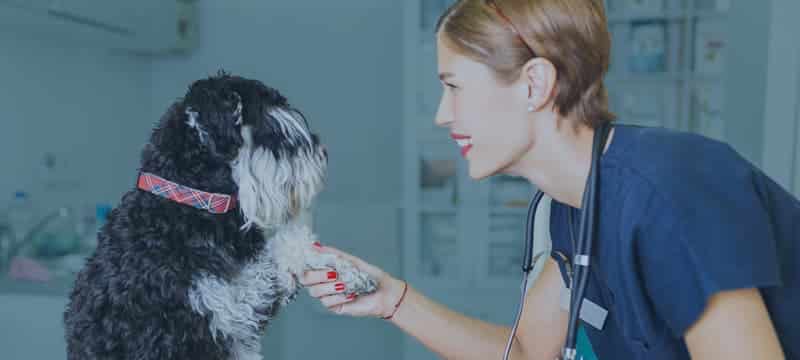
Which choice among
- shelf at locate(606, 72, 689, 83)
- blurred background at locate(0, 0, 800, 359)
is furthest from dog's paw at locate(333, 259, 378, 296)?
shelf at locate(606, 72, 689, 83)

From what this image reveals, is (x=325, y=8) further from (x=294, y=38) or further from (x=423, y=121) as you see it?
(x=423, y=121)

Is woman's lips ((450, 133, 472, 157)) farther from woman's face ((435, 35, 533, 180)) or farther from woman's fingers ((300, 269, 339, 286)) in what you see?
woman's fingers ((300, 269, 339, 286))

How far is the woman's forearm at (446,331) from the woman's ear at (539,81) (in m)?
0.48

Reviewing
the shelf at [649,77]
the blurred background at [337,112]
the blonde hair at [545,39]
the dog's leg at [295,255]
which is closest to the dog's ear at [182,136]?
the dog's leg at [295,255]

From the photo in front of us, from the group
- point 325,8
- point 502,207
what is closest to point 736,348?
point 502,207

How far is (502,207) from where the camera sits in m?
2.74

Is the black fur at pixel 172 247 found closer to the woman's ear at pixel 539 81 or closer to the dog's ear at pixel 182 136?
the dog's ear at pixel 182 136

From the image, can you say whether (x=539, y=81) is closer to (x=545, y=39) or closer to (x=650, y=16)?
(x=545, y=39)

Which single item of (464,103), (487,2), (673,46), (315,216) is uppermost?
(673,46)

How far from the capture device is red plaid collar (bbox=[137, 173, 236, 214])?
727mm

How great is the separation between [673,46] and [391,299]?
7.63 feet

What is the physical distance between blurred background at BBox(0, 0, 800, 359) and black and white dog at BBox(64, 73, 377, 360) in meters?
1.03

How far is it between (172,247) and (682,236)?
636mm

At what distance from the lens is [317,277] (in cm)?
85
